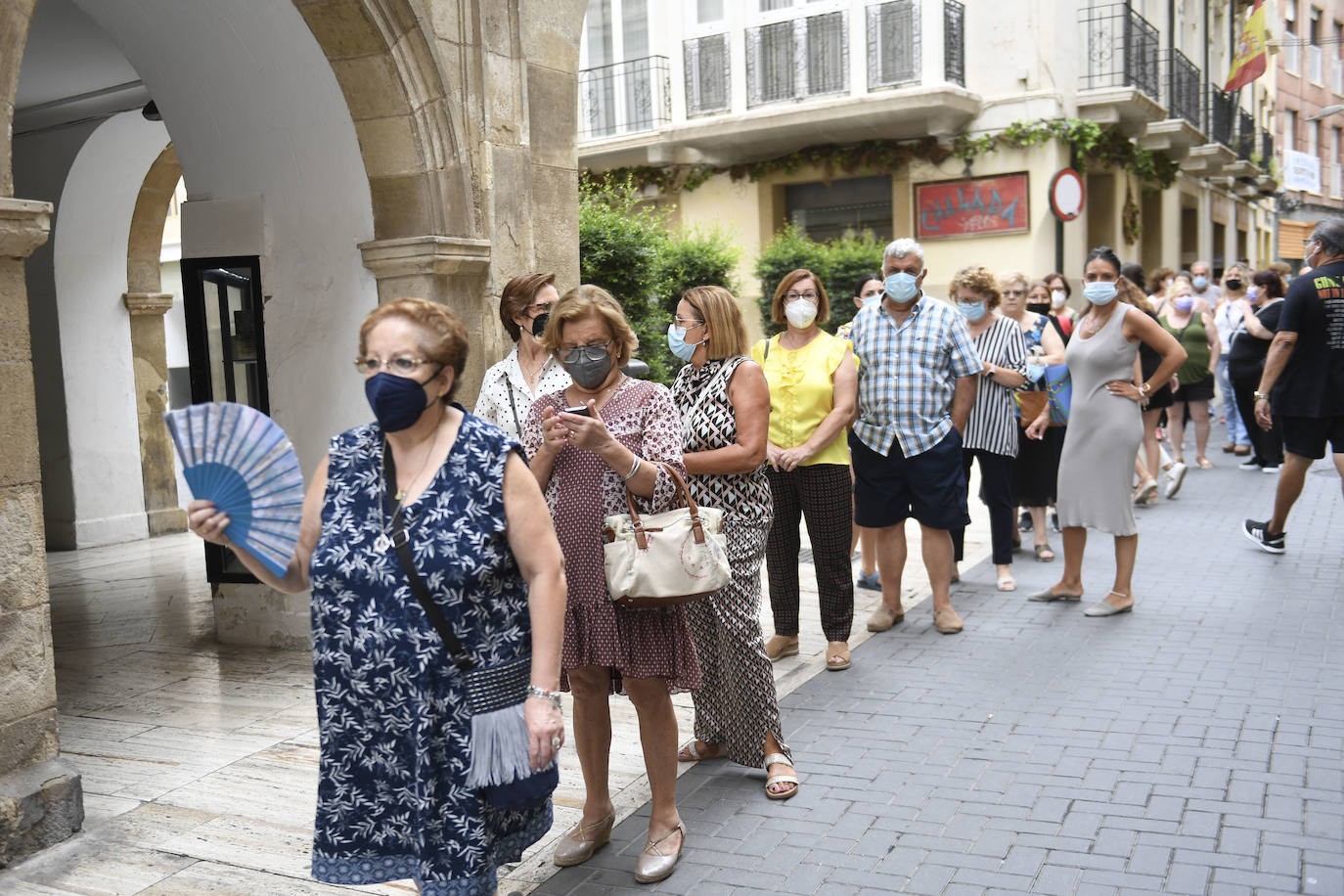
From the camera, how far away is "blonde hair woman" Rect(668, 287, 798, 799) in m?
4.66

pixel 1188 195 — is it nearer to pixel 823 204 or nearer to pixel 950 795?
pixel 823 204

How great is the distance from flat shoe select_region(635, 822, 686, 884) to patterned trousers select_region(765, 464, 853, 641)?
7.44 feet

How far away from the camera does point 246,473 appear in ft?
9.29

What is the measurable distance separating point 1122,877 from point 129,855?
3159 millimetres

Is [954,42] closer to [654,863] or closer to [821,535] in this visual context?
[821,535]

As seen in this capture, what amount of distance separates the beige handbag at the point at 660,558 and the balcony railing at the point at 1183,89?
2190 centimetres

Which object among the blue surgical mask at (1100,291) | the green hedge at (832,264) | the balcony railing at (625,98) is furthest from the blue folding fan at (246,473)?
the balcony railing at (625,98)

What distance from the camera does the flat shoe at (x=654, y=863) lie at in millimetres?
3891

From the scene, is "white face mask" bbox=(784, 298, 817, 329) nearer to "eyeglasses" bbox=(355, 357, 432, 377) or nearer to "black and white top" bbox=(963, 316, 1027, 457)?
"black and white top" bbox=(963, 316, 1027, 457)

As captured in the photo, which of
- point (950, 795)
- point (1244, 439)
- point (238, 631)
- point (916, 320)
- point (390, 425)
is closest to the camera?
point (390, 425)

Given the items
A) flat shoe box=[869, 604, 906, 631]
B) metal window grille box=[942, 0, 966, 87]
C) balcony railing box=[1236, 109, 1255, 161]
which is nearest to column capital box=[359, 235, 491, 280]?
flat shoe box=[869, 604, 906, 631]

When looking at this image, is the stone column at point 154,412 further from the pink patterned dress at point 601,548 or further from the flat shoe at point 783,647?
the pink patterned dress at point 601,548

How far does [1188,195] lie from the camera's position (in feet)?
91.5

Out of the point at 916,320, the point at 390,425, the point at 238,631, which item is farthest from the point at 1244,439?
the point at 390,425
